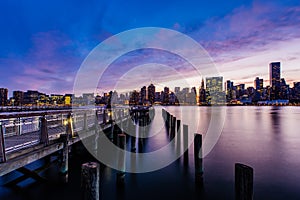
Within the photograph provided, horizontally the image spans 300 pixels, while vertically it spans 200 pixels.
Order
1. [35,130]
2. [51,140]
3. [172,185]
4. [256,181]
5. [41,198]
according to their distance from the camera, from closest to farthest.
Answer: [41,198] < [51,140] < [172,185] < [256,181] < [35,130]

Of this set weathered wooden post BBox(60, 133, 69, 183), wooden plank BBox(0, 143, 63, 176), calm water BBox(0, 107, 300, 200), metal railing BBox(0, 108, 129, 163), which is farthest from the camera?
weathered wooden post BBox(60, 133, 69, 183)

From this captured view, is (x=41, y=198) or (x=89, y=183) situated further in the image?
(x=41, y=198)

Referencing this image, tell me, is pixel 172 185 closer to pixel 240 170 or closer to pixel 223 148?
pixel 240 170

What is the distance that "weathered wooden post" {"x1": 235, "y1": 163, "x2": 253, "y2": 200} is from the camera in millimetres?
5301

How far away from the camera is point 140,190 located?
1062cm

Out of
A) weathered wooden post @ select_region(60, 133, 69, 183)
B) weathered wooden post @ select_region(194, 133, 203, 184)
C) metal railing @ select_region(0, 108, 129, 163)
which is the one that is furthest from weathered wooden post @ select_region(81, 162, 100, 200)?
weathered wooden post @ select_region(194, 133, 203, 184)

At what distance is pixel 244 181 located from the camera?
5383 mm

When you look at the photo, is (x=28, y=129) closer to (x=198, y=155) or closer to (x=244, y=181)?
(x=198, y=155)

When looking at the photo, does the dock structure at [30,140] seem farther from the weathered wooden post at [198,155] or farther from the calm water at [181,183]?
the weathered wooden post at [198,155]

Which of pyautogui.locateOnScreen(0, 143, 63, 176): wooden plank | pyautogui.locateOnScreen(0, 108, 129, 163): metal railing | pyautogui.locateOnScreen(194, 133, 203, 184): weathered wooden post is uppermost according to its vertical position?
pyautogui.locateOnScreen(0, 108, 129, 163): metal railing

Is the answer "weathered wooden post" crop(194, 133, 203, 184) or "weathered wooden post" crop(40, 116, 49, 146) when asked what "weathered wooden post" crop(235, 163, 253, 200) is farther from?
"weathered wooden post" crop(40, 116, 49, 146)

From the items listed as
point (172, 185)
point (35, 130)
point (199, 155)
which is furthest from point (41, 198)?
point (199, 155)

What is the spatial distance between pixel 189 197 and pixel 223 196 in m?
1.57

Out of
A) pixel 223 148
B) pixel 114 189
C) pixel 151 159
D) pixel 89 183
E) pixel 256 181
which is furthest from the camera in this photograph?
pixel 223 148
